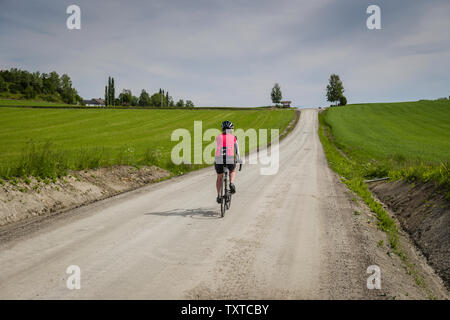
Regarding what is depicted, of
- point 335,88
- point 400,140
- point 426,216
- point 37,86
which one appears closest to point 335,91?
point 335,88

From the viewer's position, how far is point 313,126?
49.5 m

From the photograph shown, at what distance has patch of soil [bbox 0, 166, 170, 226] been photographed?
23.4ft

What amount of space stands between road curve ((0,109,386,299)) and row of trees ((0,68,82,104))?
139803mm

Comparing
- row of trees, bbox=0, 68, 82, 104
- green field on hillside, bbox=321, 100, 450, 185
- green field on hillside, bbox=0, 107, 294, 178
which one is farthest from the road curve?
row of trees, bbox=0, 68, 82, 104

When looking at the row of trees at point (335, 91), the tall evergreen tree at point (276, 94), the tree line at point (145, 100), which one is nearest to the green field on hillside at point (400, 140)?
the row of trees at point (335, 91)

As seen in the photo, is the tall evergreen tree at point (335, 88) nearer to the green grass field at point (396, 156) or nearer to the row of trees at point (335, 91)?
the row of trees at point (335, 91)

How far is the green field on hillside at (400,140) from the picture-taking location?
13.0 meters

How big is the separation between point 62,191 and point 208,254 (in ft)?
19.7

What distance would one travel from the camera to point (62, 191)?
345 inches

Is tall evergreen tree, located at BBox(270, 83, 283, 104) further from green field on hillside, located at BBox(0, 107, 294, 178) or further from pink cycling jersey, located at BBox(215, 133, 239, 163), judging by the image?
pink cycling jersey, located at BBox(215, 133, 239, 163)

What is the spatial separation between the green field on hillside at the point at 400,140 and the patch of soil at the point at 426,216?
0.53 metres
